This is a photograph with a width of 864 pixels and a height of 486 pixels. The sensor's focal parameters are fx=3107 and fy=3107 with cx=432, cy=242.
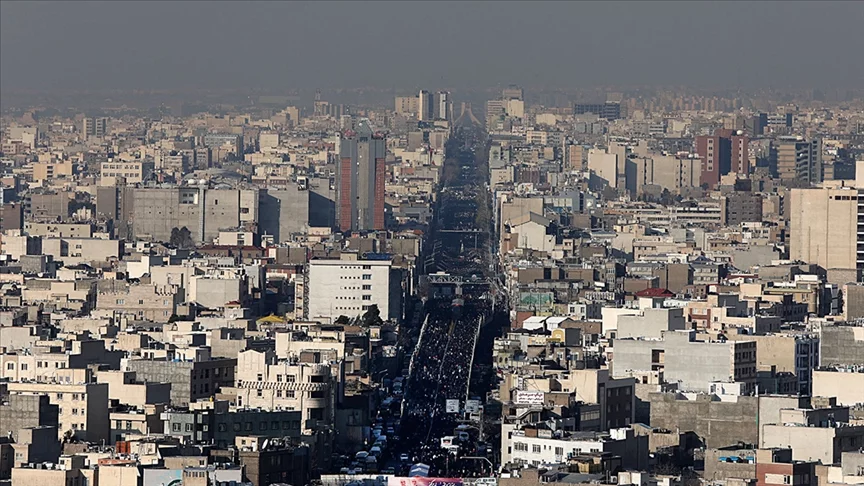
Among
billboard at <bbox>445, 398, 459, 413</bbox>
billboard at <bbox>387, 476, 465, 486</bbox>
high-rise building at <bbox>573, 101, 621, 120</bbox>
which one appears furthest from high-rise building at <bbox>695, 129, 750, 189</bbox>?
billboard at <bbox>387, 476, 465, 486</bbox>

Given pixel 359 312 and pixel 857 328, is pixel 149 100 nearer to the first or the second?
pixel 359 312

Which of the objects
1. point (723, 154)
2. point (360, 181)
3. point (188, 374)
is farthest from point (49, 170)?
point (188, 374)

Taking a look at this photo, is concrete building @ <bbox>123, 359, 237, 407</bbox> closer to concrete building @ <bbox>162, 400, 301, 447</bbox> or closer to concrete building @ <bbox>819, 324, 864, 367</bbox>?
concrete building @ <bbox>162, 400, 301, 447</bbox>

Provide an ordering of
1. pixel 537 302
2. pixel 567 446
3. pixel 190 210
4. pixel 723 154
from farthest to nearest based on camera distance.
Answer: pixel 723 154 → pixel 190 210 → pixel 537 302 → pixel 567 446

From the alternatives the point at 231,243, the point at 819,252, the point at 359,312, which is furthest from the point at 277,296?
the point at 231,243

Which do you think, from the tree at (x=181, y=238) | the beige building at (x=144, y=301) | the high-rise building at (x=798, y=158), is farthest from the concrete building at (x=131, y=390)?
the high-rise building at (x=798, y=158)

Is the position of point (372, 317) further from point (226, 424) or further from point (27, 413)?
point (226, 424)
